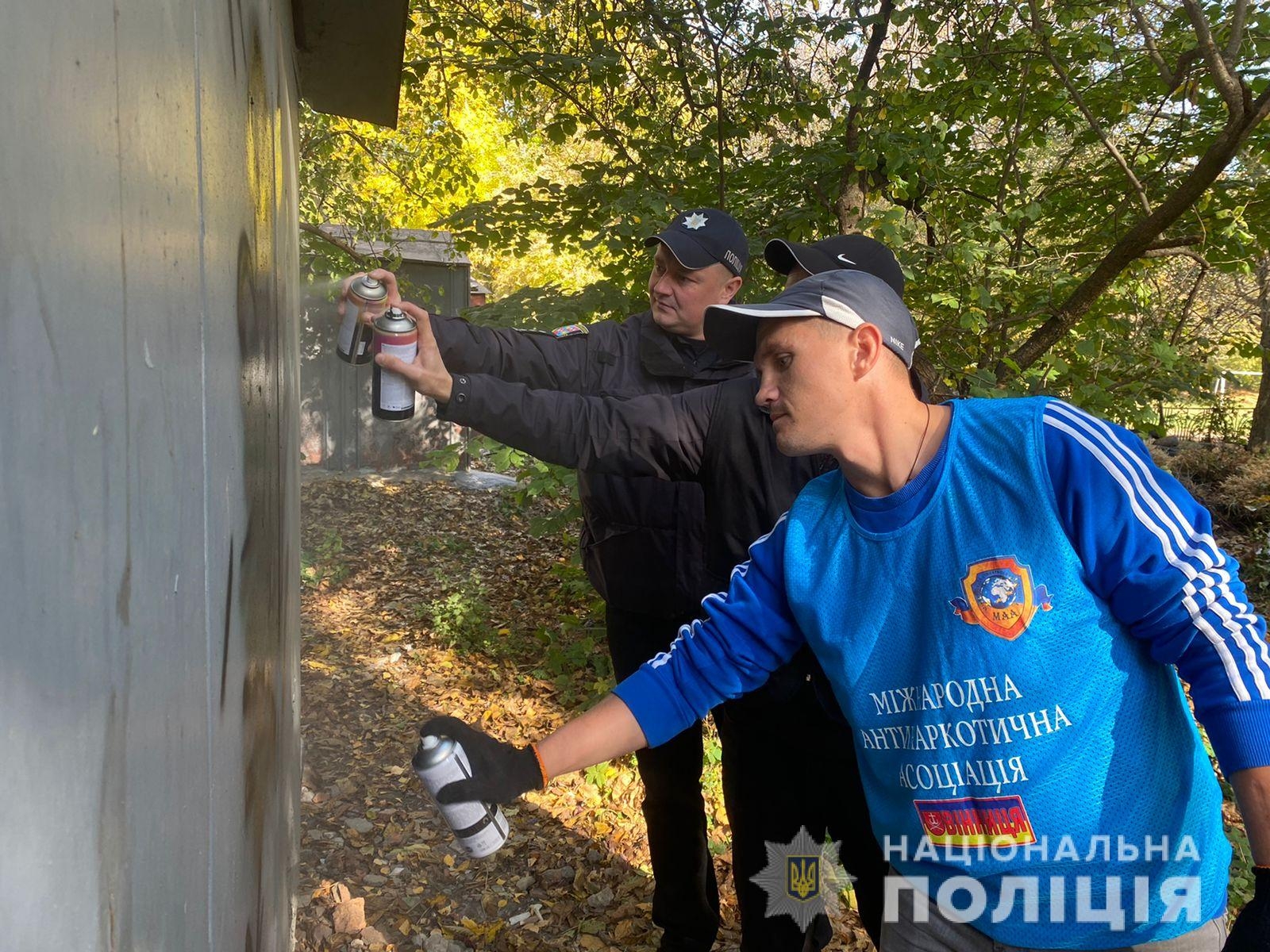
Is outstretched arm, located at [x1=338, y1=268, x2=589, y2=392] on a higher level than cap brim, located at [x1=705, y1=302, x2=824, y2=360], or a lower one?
higher

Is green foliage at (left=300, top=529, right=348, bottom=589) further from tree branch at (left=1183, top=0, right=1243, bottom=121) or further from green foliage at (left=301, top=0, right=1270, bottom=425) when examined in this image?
tree branch at (left=1183, top=0, right=1243, bottom=121)

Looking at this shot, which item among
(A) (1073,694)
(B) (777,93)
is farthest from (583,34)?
(A) (1073,694)

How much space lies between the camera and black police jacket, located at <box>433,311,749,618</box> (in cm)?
328

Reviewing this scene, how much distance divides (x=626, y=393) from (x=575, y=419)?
63 centimetres

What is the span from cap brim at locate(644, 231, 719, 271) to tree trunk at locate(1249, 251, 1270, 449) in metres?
9.28

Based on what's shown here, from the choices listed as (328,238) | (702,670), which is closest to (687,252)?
(702,670)

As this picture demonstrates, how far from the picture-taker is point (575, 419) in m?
2.84

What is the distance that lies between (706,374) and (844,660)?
150 centimetres

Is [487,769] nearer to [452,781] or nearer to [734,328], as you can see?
[452,781]

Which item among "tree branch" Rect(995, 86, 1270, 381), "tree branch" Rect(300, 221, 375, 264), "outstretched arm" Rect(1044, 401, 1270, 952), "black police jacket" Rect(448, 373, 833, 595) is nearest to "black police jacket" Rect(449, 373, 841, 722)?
"black police jacket" Rect(448, 373, 833, 595)

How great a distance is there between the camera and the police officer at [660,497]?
3.30 m

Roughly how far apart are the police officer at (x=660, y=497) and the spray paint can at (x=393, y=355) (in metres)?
0.54

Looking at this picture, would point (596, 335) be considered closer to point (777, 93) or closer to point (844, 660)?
point (844, 660)

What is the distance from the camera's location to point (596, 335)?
11.6 ft
